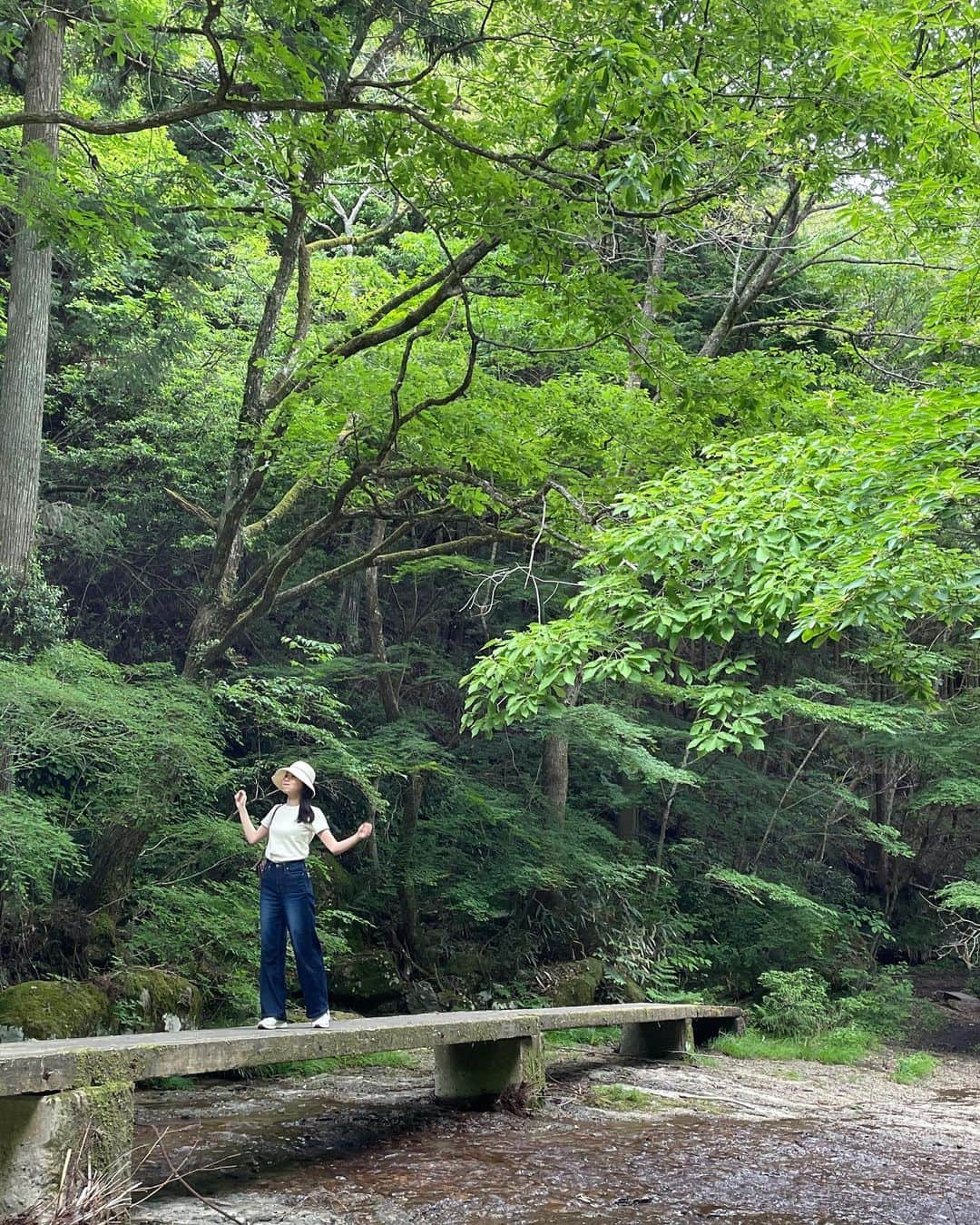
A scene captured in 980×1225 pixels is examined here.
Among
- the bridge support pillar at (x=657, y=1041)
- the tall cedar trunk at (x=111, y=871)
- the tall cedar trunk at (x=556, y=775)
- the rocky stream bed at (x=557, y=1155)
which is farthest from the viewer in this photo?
the tall cedar trunk at (x=556, y=775)

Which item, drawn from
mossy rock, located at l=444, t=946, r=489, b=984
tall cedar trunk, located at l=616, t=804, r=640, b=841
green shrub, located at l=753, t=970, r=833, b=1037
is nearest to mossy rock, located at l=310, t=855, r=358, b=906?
mossy rock, located at l=444, t=946, r=489, b=984

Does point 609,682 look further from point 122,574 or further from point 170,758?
point 170,758

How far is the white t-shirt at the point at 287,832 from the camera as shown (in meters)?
5.93

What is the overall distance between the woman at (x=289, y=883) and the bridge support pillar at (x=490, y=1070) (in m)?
1.84

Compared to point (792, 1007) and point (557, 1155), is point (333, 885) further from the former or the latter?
point (557, 1155)

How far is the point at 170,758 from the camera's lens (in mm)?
9453

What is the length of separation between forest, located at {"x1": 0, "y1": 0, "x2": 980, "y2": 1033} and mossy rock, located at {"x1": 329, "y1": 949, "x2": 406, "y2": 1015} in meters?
0.04

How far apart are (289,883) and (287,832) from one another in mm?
278

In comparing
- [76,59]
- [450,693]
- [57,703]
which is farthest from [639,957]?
[76,59]

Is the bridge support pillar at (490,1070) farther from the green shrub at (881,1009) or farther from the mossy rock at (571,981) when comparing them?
the green shrub at (881,1009)

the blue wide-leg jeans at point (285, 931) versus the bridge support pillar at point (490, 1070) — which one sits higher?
the blue wide-leg jeans at point (285, 931)

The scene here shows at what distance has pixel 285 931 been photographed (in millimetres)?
6004

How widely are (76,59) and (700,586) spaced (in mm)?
9148

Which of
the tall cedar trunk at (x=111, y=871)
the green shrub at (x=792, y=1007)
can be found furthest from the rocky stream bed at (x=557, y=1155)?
the green shrub at (x=792, y=1007)
